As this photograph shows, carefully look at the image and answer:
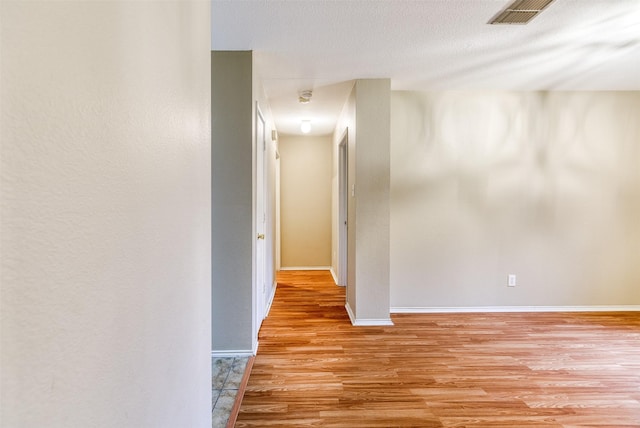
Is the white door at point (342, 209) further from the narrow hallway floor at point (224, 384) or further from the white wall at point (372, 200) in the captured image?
the narrow hallway floor at point (224, 384)

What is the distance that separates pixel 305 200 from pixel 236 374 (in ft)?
12.9

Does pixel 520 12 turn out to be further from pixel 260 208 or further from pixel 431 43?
pixel 260 208

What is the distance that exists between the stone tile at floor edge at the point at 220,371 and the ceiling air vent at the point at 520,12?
2983mm

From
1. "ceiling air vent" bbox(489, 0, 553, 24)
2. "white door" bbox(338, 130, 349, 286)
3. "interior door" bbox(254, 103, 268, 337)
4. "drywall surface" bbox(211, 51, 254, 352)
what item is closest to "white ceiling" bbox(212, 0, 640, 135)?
"ceiling air vent" bbox(489, 0, 553, 24)

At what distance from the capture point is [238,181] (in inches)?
104

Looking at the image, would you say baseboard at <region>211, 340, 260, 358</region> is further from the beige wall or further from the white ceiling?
the beige wall

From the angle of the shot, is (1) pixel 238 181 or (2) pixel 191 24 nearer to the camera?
(2) pixel 191 24

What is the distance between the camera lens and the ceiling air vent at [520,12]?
1.98 meters

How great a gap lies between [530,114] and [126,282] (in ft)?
13.8

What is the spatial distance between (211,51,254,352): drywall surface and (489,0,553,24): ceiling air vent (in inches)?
69.9

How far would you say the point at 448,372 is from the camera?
2.40 meters

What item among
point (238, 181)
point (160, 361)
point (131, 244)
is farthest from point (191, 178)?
point (238, 181)

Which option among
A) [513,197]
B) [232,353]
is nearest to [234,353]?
[232,353]

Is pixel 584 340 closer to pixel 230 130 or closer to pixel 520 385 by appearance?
pixel 520 385
